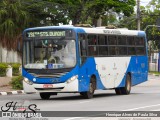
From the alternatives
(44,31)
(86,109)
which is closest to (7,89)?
(44,31)

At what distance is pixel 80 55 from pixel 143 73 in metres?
7.92

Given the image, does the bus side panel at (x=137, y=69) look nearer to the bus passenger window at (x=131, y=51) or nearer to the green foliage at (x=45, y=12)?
the bus passenger window at (x=131, y=51)

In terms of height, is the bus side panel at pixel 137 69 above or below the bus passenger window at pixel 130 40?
below

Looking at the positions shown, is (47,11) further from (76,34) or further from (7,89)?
(76,34)

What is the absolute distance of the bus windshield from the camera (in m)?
24.4

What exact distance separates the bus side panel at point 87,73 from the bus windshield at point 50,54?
71 centimetres

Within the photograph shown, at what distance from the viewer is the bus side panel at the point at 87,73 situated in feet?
81.2

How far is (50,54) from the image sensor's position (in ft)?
80.4

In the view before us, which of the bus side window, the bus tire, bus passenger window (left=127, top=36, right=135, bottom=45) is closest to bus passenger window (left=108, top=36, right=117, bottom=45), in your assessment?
bus passenger window (left=127, top=36, right=135, bottom=45)

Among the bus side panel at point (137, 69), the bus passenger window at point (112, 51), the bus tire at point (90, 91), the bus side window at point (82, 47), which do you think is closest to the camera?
the bus side window at point (82, 47)

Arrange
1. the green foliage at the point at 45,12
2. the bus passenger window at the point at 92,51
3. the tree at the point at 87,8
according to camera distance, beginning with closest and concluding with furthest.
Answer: the bus passenger window at the point at 92,51 < the green foliage at the point at 45,12 < the tree at the point at 87,8

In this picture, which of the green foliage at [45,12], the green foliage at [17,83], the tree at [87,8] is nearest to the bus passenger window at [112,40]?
the green foliage at [17,83]

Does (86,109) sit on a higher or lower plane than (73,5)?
lower

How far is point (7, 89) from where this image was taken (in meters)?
33.5
